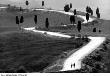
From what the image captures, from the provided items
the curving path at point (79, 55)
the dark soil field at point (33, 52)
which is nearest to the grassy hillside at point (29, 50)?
the dark soil field at point (33, 52)

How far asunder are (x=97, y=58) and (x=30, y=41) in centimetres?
4149

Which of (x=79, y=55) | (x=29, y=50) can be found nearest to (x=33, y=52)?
(x=29, y=50)

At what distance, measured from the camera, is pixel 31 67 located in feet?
298

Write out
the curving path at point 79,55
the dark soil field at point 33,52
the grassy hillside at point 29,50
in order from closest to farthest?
the curving path at point 79,55
the dark soil field at point 33,52
the grassy hillside at point 29,50

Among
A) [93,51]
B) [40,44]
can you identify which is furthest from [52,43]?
[93,51]

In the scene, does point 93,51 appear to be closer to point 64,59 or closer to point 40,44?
point 64,59

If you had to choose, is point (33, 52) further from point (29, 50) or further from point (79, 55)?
point (79, 55)

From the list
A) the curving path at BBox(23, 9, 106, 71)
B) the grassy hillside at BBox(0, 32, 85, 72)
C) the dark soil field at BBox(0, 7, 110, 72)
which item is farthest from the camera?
the grassy hillside at BBox(0, 32, 85, 72)

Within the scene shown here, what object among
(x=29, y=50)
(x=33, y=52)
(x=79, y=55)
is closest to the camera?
(x=79, y=55)

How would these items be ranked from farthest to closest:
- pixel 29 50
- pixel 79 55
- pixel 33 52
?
pixel 29 50 → pixel 33 52 → pixel 79 55

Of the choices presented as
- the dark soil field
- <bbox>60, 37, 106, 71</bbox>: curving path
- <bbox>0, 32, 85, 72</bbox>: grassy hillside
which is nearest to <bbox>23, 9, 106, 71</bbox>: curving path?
<bbox>60, 37, 106, 71</bbox>: curving path

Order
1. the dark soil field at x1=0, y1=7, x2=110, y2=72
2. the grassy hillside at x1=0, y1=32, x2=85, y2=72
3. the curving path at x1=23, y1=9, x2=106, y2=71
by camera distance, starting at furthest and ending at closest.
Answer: the grassy hillside at x1=0, y1=32, x2=85, y2=72 → the dark soil field at x1=0, y1=7, x2=110, y2=72 → the curving path at x1=23, y1=9, x2=106, y2=71

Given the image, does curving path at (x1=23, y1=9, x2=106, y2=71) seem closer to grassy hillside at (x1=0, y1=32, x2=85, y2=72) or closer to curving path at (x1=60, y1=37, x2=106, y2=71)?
curving path at (x1=60, y1=37, x2=106, y2=71)

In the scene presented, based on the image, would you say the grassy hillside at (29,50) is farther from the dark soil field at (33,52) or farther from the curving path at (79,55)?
the curving path at (79,55)
